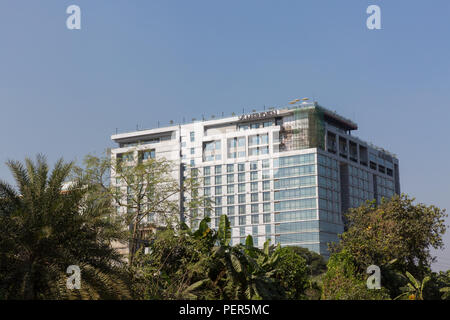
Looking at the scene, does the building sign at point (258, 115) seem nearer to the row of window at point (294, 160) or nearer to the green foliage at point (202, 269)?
the row of window at point (294, 160)

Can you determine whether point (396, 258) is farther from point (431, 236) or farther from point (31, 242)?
point (31, 242)

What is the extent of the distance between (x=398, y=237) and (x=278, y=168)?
298 feet

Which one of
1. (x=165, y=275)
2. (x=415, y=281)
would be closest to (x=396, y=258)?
(x=415, y=281)

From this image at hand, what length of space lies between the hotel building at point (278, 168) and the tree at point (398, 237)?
82775mm

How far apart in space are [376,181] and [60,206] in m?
135

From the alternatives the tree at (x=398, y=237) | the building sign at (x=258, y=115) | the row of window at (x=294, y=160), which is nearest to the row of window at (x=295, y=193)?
the row of window at (x=294, y=160)

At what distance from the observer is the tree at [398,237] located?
4056 cm

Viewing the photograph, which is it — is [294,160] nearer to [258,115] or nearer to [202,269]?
[258,115]

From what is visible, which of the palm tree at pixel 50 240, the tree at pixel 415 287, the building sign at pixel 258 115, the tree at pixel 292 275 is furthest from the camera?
the building sign at pixel 258 115

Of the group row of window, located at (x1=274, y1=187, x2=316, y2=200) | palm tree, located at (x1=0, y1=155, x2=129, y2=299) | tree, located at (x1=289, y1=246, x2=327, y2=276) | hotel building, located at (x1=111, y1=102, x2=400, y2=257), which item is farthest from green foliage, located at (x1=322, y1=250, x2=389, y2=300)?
row of window, located at (x1=274, y1=187, x2=316, y2=200)

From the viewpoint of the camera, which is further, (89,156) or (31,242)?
(89,156)

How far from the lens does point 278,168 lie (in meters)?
131
